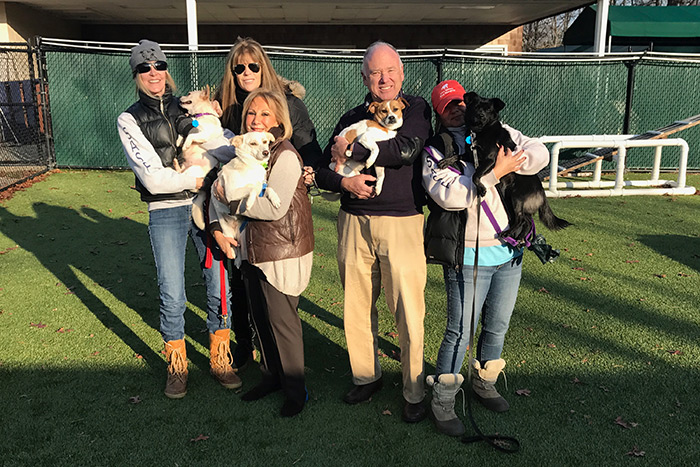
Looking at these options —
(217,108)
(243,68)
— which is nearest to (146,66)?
(217,108)

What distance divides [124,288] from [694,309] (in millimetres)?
5420

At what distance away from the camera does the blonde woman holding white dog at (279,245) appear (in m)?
3.15

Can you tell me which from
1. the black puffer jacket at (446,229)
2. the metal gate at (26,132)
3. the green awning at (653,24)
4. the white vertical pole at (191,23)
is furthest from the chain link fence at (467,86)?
the green awning at (653,24)

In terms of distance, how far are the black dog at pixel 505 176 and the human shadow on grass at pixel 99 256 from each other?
271 centimetres

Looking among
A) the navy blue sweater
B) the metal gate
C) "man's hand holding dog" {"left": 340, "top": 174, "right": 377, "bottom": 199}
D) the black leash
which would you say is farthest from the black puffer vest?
the metal gate

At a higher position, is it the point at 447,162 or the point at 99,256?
the point at 447,162

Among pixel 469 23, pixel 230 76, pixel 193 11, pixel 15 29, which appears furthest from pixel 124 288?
pixel 469 23

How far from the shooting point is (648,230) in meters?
7.44

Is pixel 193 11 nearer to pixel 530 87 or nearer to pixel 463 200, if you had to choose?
pixel 530 87

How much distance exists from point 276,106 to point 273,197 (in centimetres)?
55

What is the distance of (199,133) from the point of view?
3424 millimetres

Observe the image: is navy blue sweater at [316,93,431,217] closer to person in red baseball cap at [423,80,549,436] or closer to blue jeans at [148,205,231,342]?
person in red baseball cap at [423,80,549,436]

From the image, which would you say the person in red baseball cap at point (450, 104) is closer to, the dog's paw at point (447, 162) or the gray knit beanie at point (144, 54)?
the dog's paw at point (447, 162)

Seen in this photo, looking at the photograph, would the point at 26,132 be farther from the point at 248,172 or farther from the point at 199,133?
the point at 248,172
